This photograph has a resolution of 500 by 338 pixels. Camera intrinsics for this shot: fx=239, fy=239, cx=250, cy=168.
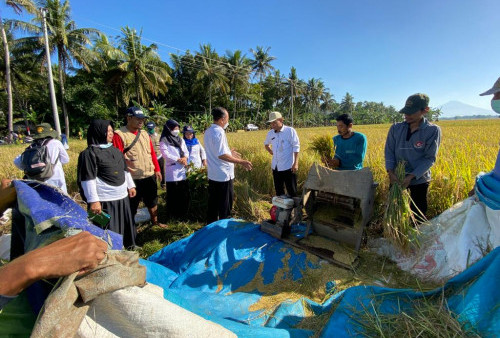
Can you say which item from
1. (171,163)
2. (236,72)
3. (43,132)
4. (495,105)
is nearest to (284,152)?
(171,163)

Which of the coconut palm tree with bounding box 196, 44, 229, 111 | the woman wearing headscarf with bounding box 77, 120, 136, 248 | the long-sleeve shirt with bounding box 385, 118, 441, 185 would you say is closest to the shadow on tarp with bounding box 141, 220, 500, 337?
the woman wearing headscarf with bounding box 77, 120, 136, 248

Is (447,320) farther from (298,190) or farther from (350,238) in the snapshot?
(298,190)

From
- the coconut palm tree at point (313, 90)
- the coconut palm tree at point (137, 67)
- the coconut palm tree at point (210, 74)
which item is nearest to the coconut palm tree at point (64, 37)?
the coconut palm tree at point (137, 67)

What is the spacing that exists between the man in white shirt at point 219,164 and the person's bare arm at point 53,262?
265cm

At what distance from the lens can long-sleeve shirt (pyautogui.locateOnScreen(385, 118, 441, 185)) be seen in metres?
2.76

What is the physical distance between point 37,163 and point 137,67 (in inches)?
879

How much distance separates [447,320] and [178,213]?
13.4 feet

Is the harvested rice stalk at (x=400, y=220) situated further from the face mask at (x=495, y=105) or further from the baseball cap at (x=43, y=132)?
the baseball cap at (x=43, y=132)

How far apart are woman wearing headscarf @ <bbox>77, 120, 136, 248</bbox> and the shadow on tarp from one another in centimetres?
81

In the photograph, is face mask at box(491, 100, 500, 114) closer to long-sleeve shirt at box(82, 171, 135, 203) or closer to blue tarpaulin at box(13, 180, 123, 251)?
blue tarpaulin at box(13, 180, 123, 251)

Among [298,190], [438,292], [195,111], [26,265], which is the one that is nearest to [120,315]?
[26,265]

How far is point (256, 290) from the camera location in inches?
96.4

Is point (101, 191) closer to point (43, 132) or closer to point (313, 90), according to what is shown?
point (43, 132)

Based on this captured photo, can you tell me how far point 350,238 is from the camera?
120 inches
